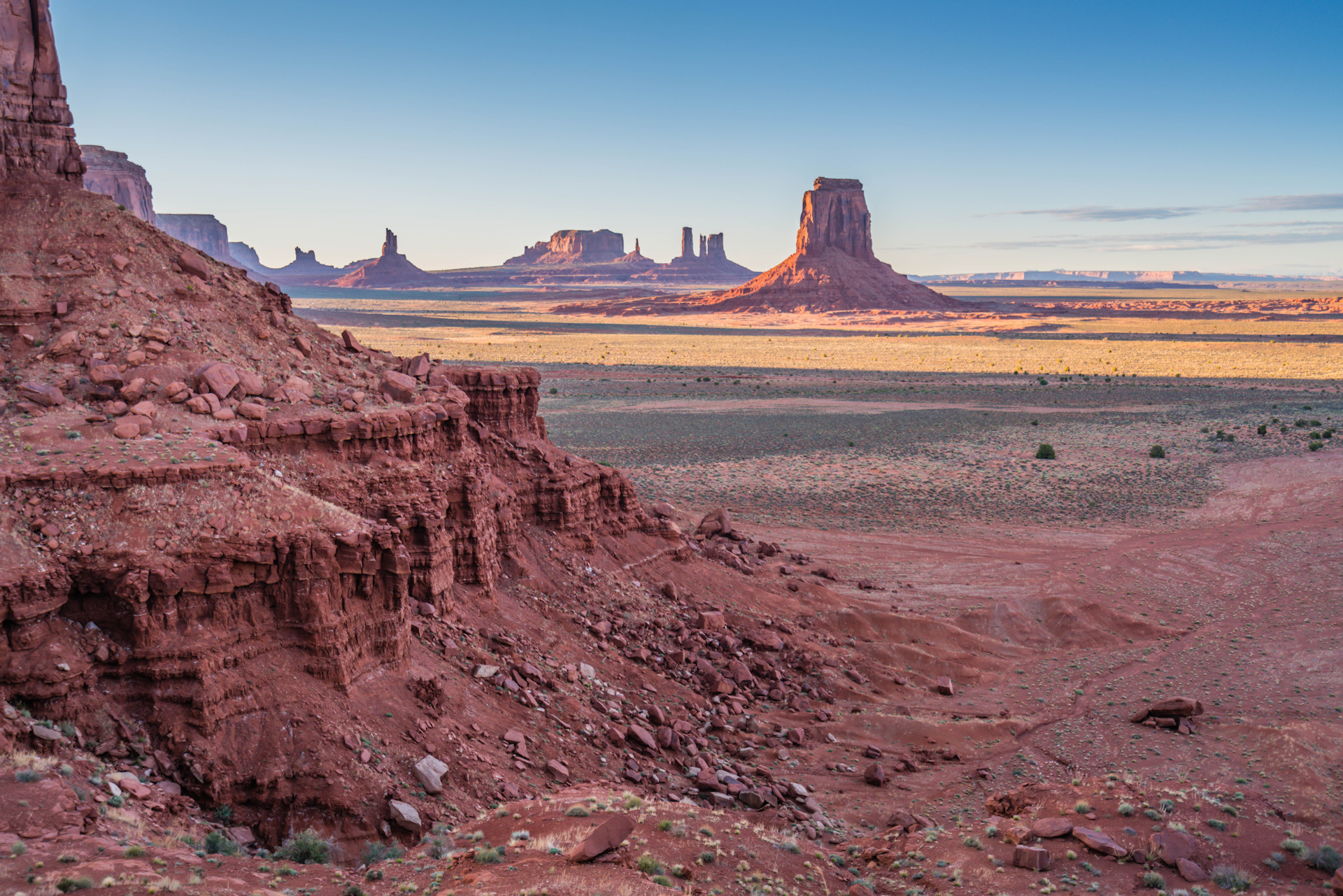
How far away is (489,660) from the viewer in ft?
42.1

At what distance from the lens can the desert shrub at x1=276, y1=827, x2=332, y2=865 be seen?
8.52m

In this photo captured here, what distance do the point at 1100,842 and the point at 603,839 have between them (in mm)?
5963

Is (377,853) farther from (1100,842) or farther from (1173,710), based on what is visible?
(1173,710)

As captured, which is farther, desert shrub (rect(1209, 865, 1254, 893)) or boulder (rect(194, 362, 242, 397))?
boulder (rect(194, 362, 242, 397))

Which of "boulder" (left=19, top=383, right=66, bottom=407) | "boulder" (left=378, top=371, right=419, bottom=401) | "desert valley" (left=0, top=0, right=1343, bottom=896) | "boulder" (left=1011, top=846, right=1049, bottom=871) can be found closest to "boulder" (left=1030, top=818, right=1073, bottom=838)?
"desert valley" (left=0, top=0, right=1343, bottom=896)

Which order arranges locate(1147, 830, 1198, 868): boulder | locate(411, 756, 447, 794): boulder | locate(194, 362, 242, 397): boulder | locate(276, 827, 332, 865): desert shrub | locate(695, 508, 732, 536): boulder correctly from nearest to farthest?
locate(276, 827, 332, 865): desert shrub < locate(411, 756, 447, 794): boulder < locate(1147, 830, 1198, 868): boulder < locate(194, 362, 242, 397): boulder < locate(695, 508, 732, 536): boulder

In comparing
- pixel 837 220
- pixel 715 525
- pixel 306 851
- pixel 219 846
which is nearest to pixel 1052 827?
pixel 306 851

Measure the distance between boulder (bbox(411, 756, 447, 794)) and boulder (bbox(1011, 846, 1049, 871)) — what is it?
650 cm

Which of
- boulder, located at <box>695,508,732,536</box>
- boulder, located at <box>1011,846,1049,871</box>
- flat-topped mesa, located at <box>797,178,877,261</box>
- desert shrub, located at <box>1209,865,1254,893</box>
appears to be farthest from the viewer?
flat-topped mesa, located at <box>797,178,877,261</box>

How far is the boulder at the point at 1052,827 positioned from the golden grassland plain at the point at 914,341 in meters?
75.5

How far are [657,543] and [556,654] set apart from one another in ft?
20.3

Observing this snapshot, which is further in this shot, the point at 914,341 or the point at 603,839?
the point at 914,341

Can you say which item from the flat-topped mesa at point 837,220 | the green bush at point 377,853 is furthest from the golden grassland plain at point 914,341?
the green bush at point 377,853

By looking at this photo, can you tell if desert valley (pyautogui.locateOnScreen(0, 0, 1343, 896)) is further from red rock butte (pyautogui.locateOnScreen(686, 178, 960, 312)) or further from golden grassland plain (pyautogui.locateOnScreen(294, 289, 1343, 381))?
red rock butte (pyautogui.locateOnScreen(686, 178, 960, 312))
